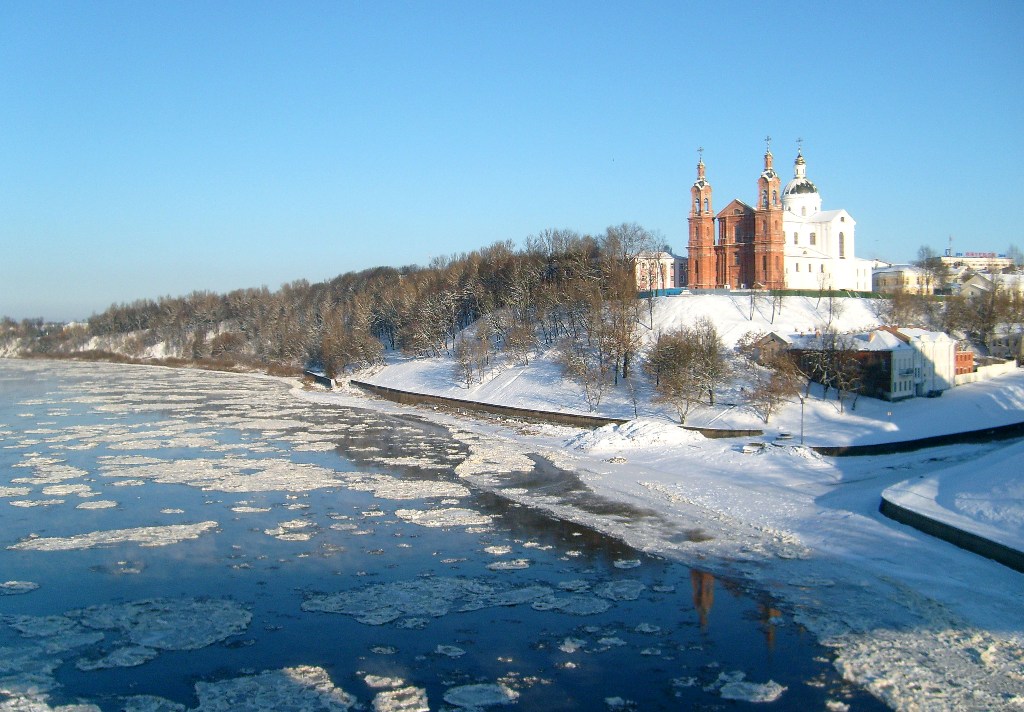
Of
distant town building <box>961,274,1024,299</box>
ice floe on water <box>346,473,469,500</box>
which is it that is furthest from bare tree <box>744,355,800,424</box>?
distant town building <box>961,274,1024,299</box>

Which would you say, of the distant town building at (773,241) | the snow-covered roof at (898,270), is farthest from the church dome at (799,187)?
the snow-covered roof at (898,270)

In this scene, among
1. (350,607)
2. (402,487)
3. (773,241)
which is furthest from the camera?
(773,241)

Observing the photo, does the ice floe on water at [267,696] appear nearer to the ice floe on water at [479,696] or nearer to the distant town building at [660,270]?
the ice floe on water at [479,696]

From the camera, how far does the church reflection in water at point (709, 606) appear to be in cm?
1241

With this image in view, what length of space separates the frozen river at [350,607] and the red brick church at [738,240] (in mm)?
34820

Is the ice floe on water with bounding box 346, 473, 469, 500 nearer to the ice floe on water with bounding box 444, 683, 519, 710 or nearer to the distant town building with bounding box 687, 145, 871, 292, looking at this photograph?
the ice floe on water with bounding box 444, 683, 519, 710

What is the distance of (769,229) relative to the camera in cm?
5381

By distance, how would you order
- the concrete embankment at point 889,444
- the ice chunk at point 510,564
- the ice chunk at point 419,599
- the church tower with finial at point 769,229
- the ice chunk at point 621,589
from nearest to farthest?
the ice chunk at point 419,599
the ice chunk at point 621,589
the ice chunk at point 510,564
the concrete embankment at point 889,444
the church tower with finial at point 769,229

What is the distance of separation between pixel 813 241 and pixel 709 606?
50.7m

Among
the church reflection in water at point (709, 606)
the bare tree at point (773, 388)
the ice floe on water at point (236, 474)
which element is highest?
the bare tree at point (773, 388)

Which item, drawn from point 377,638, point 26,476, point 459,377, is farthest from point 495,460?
point 459,377

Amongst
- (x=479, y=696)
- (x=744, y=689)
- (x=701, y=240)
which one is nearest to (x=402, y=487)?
(x=479, y=696)

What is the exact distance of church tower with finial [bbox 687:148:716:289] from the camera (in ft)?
180

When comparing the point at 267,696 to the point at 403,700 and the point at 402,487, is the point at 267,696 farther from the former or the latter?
the point at 402,487
